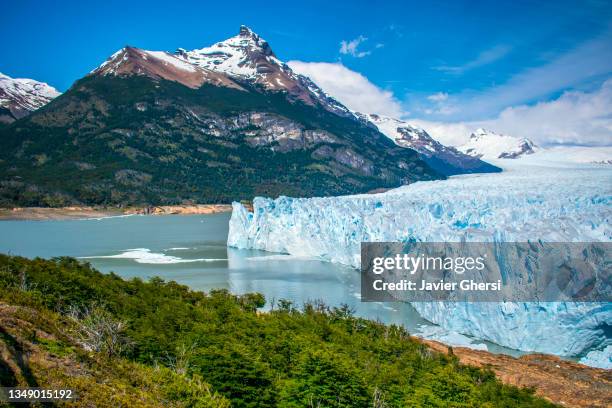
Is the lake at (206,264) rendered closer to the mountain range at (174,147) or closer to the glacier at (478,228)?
the glacier at (478,228)

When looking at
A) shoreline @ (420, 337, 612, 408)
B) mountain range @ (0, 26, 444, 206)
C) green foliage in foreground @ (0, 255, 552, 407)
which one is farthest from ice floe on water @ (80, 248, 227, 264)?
mountain range @ (0, 26, 444, 206)

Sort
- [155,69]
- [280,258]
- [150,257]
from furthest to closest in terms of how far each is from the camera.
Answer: [155,69], [280,258], [150,257]

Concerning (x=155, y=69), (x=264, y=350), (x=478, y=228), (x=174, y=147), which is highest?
(x=155, y=69)

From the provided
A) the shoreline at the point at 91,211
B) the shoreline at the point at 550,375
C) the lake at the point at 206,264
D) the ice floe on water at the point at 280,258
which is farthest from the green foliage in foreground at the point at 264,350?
the shoreline at the point at 91,211

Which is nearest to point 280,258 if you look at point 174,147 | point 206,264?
point 206,264

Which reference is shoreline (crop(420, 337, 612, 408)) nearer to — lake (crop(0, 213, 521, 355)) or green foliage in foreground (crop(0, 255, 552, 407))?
green foliage in foreground (crop(0, 255, 552, 407))

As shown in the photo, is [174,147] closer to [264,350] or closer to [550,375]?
[264,350]

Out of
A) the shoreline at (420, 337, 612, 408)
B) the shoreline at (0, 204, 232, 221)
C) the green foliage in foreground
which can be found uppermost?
the shoreline at (0, 204, 232, 221)
